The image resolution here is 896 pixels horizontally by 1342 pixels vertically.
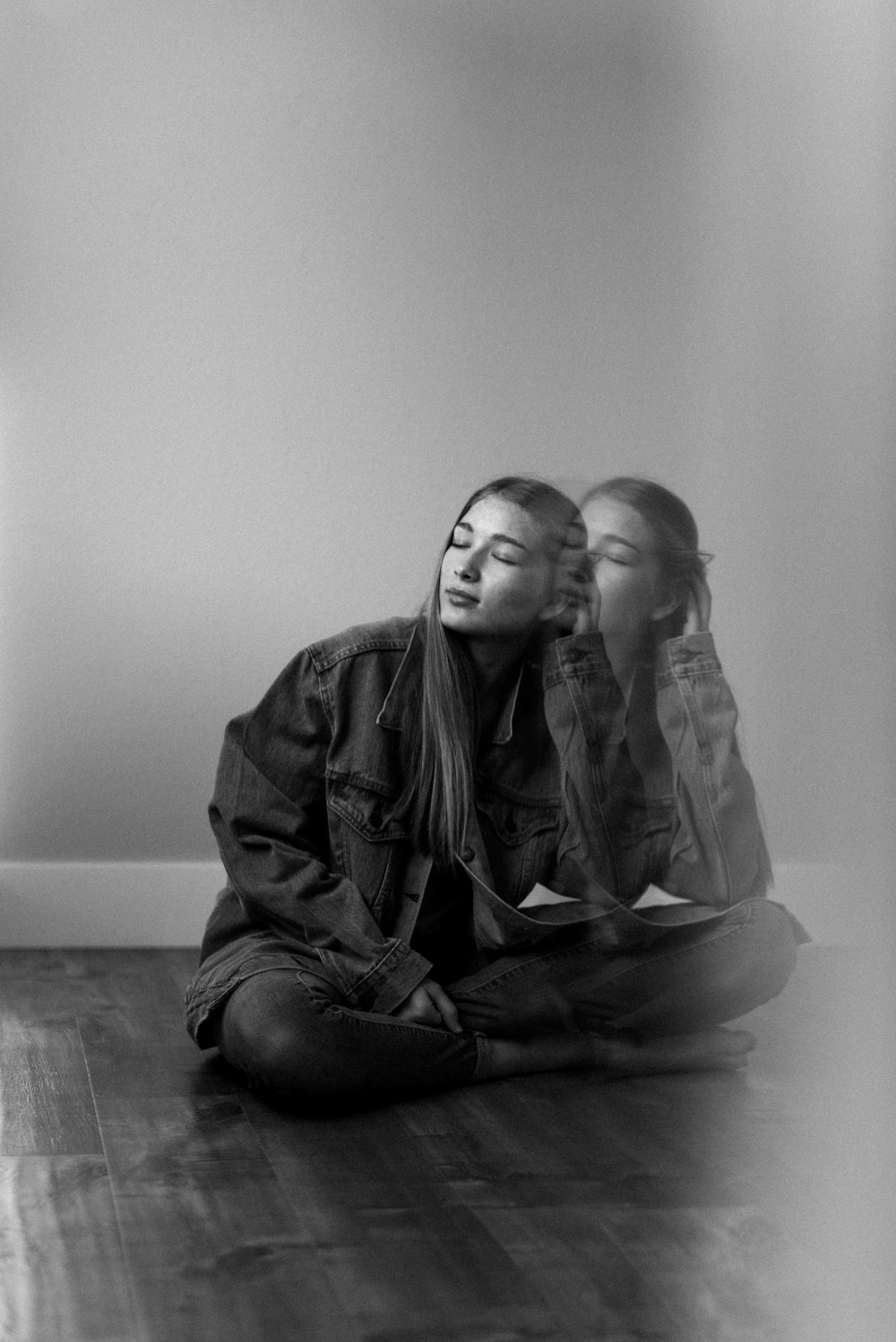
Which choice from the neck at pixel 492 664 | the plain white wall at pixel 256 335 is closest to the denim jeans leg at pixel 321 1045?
the neck at pixel 492 664

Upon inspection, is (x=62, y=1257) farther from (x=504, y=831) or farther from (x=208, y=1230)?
(x=504, y=831)

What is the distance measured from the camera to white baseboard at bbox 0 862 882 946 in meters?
1.23

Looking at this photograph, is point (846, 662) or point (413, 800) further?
point (413, 800)

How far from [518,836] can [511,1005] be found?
11 centimetres

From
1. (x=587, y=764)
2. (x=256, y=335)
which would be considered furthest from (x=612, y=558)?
(x=256, y=335)

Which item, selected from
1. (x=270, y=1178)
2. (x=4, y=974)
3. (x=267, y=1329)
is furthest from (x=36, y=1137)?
(x=4, y=974)

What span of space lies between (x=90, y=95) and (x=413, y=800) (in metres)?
0.68

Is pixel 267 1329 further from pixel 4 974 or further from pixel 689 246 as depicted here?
pixel 4 974

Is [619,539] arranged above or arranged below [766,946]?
above

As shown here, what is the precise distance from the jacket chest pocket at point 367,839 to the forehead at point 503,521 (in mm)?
175

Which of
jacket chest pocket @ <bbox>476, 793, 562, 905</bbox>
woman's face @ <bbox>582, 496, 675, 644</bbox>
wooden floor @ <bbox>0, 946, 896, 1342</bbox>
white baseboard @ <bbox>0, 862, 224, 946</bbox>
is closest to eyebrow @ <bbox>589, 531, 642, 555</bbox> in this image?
woman's face @ <bbox>582, 496, 675, 644</bbox>

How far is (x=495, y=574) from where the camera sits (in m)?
0.87

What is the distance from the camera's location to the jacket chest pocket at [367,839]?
0.86 metres

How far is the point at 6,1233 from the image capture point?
0.57 meters
